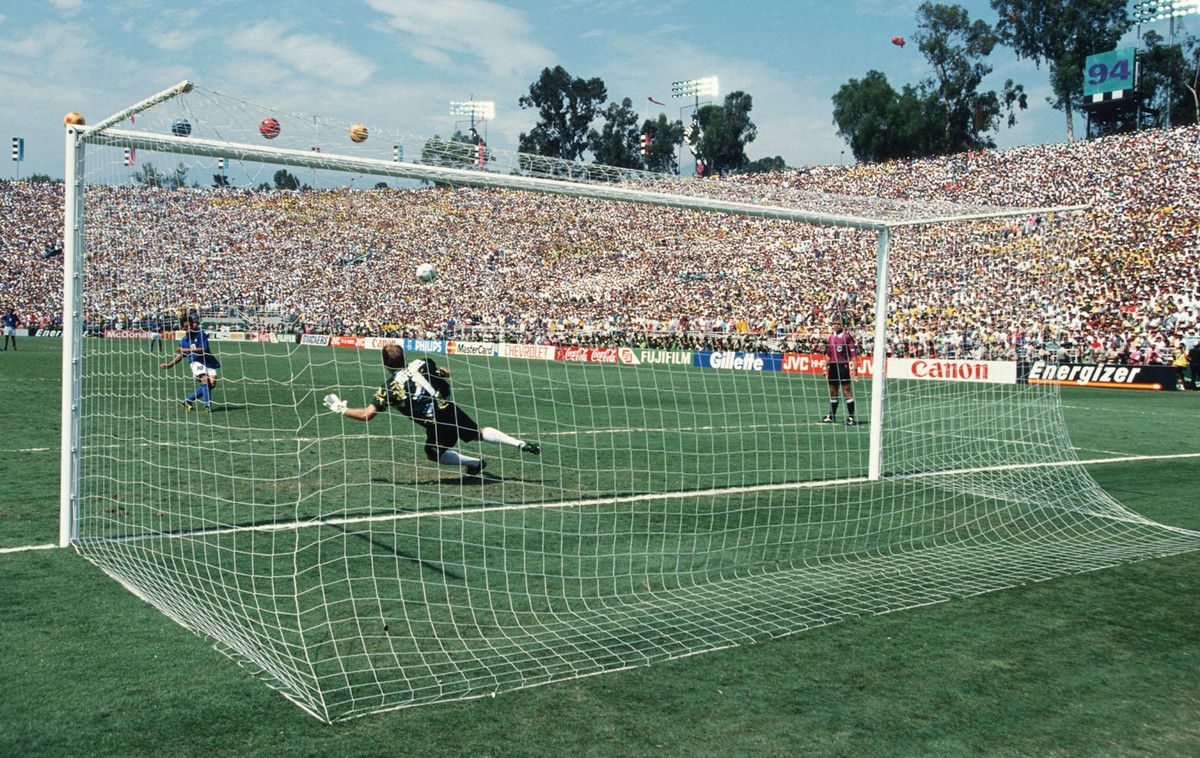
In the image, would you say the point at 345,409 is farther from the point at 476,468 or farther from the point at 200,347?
the point at 200,347

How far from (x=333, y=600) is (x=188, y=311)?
3.82m

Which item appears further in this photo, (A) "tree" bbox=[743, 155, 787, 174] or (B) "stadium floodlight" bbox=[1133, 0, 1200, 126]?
(A) "tree" bbox=[743, 155, 787, 174]

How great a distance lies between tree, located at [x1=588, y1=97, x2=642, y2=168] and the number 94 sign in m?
46.5

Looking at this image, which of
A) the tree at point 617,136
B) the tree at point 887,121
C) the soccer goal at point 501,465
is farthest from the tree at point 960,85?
the soccer goal at point 501,465

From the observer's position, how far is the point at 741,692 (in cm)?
397

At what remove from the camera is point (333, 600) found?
5.10m

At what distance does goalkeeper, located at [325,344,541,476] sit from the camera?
832 cm

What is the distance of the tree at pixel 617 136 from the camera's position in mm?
89875

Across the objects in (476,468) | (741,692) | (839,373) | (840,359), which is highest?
(840,359)

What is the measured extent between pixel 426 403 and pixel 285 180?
104 inches

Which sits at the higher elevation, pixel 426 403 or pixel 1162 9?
pixel 1162 9

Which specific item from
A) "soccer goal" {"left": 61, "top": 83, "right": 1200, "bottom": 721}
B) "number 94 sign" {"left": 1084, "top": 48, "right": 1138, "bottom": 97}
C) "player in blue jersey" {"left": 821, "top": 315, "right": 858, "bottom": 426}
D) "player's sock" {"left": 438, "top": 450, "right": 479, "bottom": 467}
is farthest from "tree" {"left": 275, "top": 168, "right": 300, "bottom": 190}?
"number 94 sign" {"left": 1084, "top": 48, "right": 1138, "bottom": 97}

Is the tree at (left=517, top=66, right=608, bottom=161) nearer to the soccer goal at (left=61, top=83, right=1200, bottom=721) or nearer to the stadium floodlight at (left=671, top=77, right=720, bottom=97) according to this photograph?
the stadium floodlight at (left=671, top=77, right=720, bottom=97)

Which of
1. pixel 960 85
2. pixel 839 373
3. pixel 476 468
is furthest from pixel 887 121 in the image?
pixel 476 468
